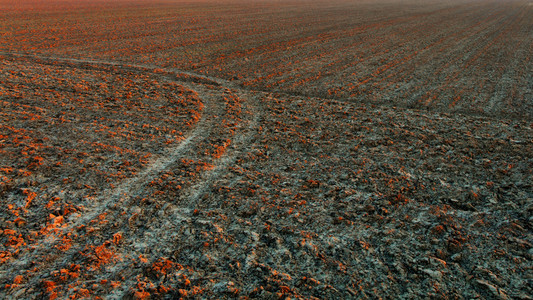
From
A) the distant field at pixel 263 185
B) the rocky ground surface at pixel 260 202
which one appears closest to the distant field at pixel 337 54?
the distant field at pixel 263 185

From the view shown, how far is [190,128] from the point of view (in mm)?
7840

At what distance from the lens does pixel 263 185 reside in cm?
575

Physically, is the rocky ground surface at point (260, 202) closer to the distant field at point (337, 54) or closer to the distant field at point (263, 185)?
the distant field at point (263, 185)

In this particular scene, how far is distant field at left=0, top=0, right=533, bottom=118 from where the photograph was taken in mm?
10859

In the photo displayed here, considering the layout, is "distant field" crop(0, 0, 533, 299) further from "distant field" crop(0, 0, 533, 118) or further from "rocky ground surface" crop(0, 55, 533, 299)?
"distant field" crop(0, 0, 533, 118)

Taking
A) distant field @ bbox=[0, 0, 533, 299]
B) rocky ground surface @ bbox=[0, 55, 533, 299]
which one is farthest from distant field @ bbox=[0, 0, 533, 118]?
rocky ground surface @ bbox=[0, 55, 533, 299]

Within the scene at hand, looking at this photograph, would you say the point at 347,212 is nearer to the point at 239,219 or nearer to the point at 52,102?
Answer: the point at 239,219

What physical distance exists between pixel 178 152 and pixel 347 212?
3.37 meters

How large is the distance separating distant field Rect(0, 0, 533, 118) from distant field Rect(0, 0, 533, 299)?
0.62 feet

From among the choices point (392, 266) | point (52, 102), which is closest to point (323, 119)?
point (392, 266)

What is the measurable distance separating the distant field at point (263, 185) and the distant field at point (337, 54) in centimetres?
19

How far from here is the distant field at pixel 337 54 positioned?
1086 cm

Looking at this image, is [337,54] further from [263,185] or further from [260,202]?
[260,202]

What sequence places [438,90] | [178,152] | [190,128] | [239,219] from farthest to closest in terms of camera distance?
[438,90], [190,128], [178,152], [239,219]
